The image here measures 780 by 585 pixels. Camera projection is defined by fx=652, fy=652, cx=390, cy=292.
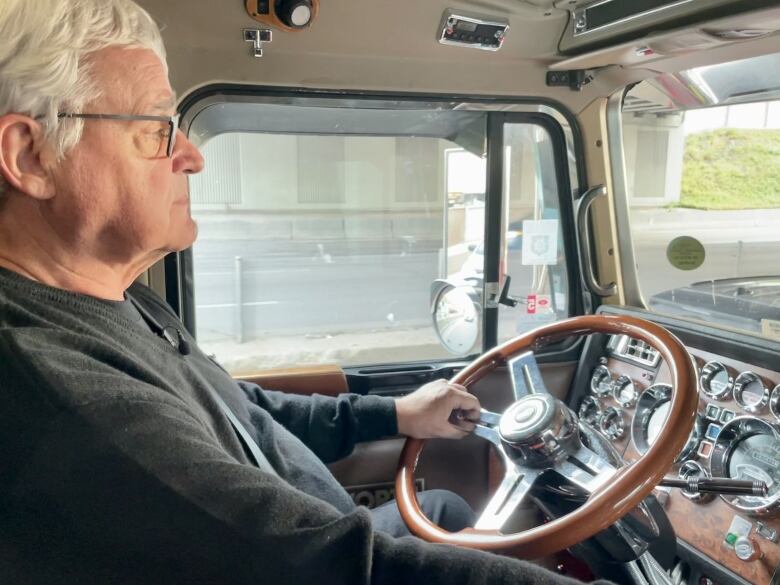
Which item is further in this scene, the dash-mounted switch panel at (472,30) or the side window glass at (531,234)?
the side window glass at (531,234)

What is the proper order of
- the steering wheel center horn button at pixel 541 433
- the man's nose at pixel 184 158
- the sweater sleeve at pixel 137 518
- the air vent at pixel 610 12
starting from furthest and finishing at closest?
the air vent at pixel 610 12
the steering wheel center horn button at pixel 541 433
the man's nose at pixel 184 158
the sweater sleeve at pixel 137 518

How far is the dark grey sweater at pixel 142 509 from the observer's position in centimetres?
76

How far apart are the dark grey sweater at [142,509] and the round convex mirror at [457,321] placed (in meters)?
1.58

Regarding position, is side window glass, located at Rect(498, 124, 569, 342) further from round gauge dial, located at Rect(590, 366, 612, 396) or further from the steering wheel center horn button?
the steering wheel center horn button

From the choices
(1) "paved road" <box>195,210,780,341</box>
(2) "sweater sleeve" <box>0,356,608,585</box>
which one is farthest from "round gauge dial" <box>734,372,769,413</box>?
(2) "sweater sleeve" <box>0,356,608,585</box>

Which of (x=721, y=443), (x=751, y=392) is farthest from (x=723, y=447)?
(x=751, y=392)

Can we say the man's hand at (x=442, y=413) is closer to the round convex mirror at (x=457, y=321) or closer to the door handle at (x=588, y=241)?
the round convex mirror at (x=457, y=321)

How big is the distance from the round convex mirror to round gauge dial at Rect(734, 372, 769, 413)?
3.17ft

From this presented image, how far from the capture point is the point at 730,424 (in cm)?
160

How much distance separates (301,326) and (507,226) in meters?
0.86

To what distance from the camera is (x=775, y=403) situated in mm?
1506

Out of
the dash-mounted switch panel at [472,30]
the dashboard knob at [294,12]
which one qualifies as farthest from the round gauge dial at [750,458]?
the dashboard knob at [294,12]

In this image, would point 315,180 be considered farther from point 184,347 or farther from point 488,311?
point 184,347

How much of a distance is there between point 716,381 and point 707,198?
822 millimetres
